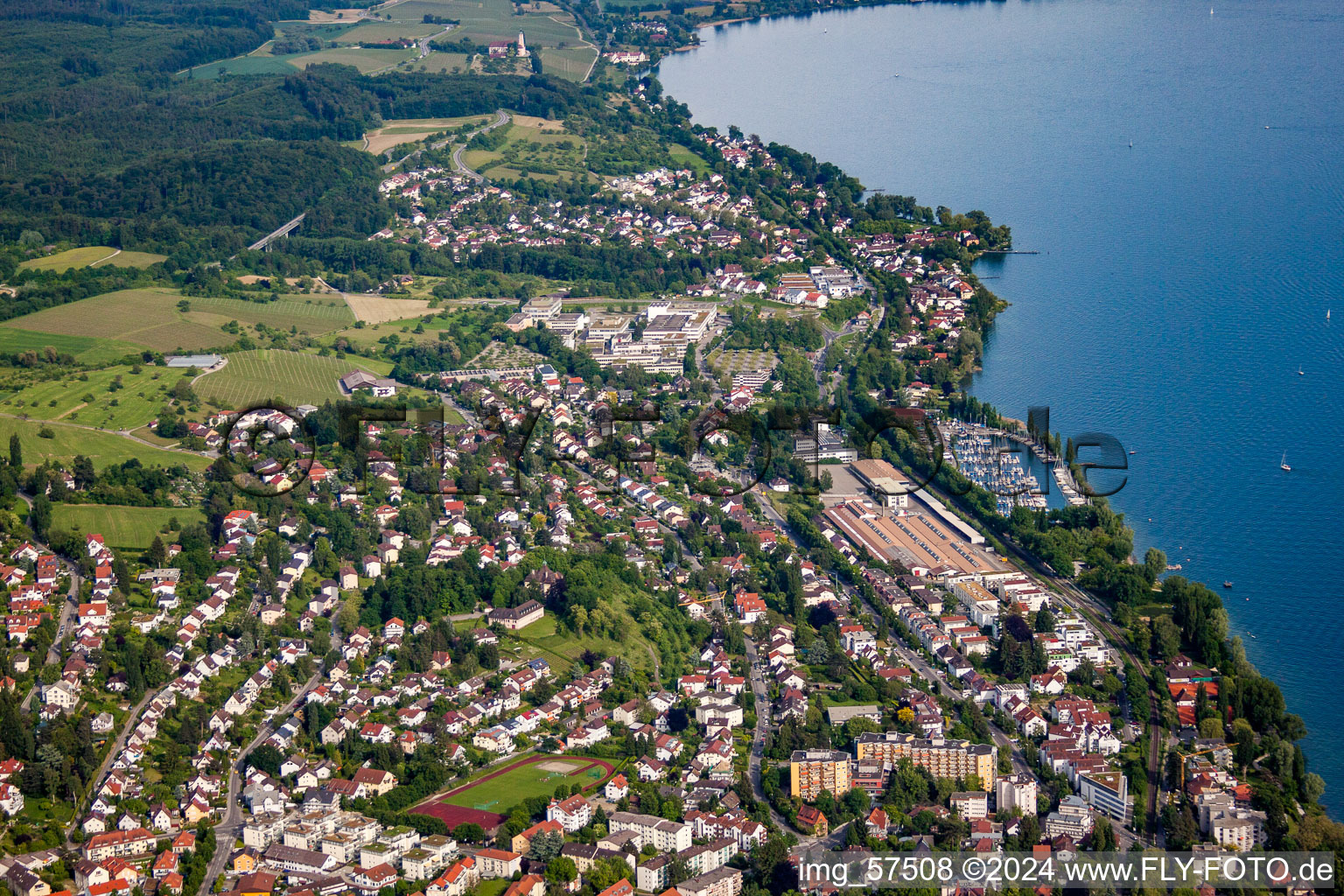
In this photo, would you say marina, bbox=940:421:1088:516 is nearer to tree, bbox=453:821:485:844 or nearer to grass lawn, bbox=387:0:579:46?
tree, bbox=453:821:485:844

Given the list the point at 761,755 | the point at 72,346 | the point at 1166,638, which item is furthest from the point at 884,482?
the point at 72,346

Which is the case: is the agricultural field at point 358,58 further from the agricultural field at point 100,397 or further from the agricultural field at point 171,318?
the agricultural field at point 100,397

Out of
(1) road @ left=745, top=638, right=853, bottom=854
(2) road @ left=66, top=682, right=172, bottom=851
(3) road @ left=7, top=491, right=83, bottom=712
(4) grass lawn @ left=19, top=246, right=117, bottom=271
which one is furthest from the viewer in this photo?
(4) grass lawn @ left=19, top=246, right=117, bottom=271

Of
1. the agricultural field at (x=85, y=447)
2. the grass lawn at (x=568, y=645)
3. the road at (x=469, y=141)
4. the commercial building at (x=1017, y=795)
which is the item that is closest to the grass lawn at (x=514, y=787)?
the grass lawn at (x=568, y=645)

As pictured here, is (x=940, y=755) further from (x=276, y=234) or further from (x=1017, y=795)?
(x=276, y=234)

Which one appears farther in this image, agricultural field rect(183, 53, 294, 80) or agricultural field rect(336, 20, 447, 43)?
agricultural field rect(336, 20, 447, 43)

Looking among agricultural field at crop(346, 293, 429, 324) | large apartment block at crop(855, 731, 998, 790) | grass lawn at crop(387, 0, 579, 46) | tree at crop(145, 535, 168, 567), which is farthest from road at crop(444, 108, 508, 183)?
large apartment block at crop(855, 731, 998, 790)

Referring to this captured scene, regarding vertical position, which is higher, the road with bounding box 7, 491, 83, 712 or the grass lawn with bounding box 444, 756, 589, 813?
the road with bounding box 7, 491, 83, 712
